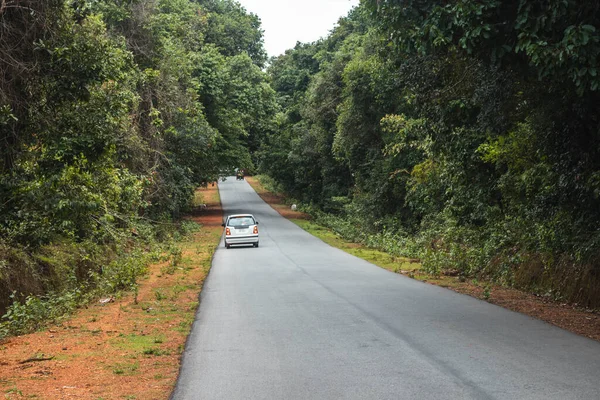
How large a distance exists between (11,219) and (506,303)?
1049 cm

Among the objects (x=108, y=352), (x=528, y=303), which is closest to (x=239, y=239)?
(x=528, y=303)

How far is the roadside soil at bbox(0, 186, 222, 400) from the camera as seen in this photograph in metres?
6.86

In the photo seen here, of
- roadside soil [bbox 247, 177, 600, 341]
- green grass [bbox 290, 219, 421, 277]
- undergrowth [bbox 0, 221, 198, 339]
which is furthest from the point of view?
green grass [bbox 290, 219, 421, 277]

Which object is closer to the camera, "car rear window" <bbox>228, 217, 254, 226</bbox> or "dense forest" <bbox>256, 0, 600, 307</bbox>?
"dense forest" <bbox>256, 0, 600, 307</bbox>

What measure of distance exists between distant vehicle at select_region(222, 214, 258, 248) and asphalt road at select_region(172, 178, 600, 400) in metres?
15.0

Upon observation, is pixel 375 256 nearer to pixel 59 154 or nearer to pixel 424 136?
pixel 424 136

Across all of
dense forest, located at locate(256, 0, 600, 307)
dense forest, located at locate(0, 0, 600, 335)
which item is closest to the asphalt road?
dense forest, located at locate(256, 0, 600, 307)

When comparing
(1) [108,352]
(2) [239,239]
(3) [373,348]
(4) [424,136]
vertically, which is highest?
(4) [424,136]

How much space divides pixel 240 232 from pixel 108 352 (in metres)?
21.9

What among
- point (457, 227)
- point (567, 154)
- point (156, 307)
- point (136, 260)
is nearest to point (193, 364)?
point (156, 307)

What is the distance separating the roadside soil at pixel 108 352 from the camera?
6.86m

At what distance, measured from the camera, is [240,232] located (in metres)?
30.8

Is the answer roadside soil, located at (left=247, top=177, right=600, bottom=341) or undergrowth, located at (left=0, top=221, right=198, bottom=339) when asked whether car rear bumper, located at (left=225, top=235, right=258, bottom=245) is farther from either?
roadside soil, located at (left=247, top=177, right=600, bottom=341)

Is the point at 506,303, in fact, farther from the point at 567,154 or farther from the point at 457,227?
the point at 457,227
